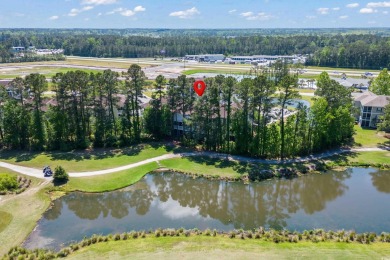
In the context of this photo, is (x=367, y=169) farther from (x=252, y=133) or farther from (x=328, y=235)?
(x=328, y=235)

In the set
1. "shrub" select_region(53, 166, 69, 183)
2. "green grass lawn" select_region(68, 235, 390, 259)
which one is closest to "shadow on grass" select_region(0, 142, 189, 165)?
"shrub" select_region(53, 166, 69, 183)

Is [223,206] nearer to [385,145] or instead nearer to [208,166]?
[208,166]

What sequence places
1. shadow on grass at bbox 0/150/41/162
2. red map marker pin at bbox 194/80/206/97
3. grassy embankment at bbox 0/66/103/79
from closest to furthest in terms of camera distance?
shadow on grass at bbox 0/150/41/162
red map marker pin at bbox 194/80/206/97
grassy embankment at bbox 0/66/103/79

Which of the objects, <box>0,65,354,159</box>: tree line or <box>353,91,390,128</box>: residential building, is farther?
<box>353,91,390,128</box>: residential building

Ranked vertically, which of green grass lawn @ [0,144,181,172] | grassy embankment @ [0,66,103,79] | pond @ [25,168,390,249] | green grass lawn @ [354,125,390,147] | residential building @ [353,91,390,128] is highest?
grassy embankment @ [0,66,103,79]

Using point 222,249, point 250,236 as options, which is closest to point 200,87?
point 250,236

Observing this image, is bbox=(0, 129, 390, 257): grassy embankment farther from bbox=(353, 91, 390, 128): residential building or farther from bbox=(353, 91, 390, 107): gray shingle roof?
bbox=(353, 91, 390, 107): gray shingle roof

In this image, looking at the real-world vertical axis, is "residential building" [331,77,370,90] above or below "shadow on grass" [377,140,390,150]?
above
